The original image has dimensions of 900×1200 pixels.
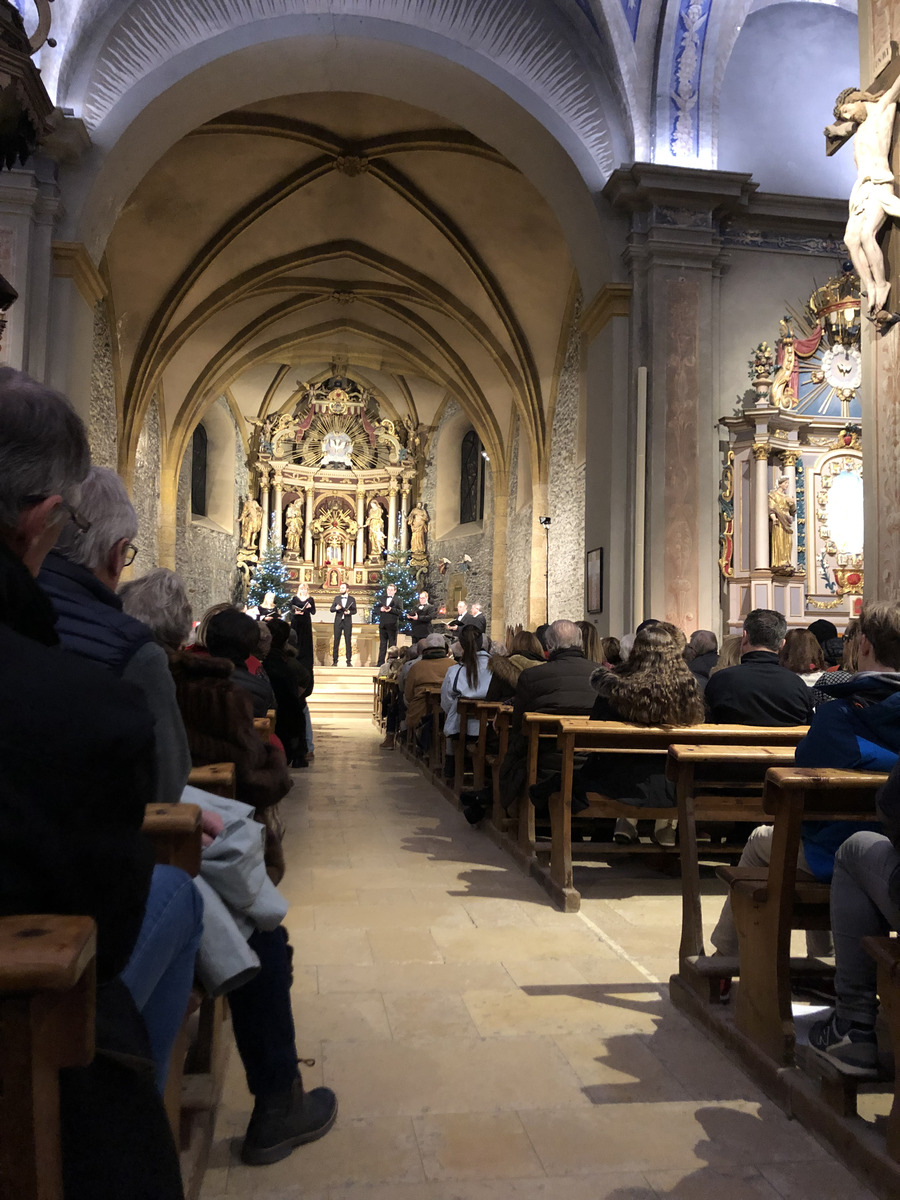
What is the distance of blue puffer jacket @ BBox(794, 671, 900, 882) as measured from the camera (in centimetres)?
238

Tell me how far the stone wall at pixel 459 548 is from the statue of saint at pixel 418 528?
183 millimetres

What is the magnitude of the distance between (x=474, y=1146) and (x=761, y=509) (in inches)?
316

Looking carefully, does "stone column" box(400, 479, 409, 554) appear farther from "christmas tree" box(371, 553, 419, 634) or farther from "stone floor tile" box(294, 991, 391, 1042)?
"stone floor tile" box(294, 991, 391, 1042)

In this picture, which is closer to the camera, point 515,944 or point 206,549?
point 515,944

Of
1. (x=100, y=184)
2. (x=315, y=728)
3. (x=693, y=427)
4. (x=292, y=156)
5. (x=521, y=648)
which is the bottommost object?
(x=315, y=728)

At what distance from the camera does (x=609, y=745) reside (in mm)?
4129

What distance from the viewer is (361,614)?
80.3ft

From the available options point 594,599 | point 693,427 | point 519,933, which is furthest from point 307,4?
point 519,933

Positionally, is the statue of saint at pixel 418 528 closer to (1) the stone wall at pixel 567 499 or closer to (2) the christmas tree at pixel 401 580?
(2) the christmas tree at pixel 401 580

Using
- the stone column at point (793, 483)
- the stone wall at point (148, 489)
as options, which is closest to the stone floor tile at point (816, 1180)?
the stone column at point (793, 483)

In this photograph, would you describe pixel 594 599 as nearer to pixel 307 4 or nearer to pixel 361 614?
pixel 307 4

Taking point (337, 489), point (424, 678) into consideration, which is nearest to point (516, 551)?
point (337, 489)

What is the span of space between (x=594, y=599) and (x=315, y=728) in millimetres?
6107

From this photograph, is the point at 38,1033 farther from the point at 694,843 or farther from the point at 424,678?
the point at 424,678
